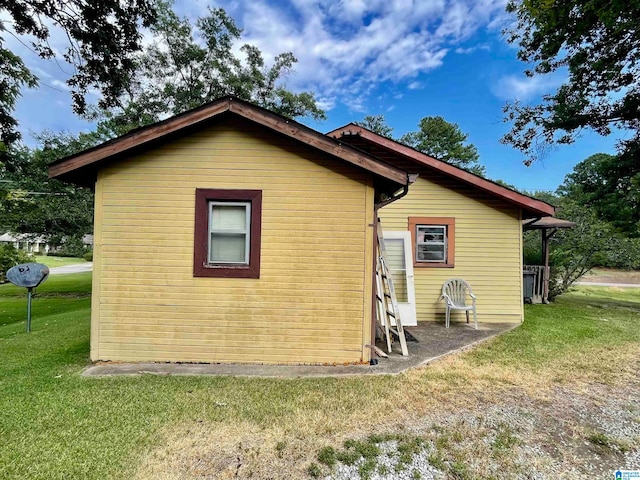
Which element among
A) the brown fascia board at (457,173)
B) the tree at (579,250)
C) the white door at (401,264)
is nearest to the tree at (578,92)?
the tree at (579,250)

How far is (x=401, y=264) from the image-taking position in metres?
7.23

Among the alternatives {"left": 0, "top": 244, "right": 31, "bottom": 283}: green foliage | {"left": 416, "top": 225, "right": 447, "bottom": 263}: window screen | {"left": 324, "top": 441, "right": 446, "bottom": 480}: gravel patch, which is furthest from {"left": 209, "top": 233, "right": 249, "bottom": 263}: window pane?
{"left": 0, "top": 244, "right": 31, "bottom": 283}: green foliage

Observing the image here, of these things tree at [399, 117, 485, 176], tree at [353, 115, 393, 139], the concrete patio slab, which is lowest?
the concrete patio slab

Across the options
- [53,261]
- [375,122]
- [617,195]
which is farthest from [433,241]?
[53,261]

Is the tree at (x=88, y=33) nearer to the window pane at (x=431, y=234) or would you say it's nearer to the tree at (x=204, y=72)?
the window pane at (x=431, y=234)

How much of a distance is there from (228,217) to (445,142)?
2964 centimetres

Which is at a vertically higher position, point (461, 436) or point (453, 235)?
point (453, 235)

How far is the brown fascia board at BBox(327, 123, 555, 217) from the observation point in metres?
6.98

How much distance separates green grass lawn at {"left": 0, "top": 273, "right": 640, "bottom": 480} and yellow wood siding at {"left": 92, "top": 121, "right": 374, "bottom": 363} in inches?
24.7

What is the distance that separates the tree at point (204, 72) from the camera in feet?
61.1

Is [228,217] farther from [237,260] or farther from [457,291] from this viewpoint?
[457,291]

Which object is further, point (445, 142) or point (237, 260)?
point (445, 142)

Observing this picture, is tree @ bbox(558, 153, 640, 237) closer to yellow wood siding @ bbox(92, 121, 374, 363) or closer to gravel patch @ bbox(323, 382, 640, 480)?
gravel patch @ bbox(323, 382, 640, 480)

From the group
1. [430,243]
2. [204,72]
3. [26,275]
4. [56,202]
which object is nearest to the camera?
[26,275]
